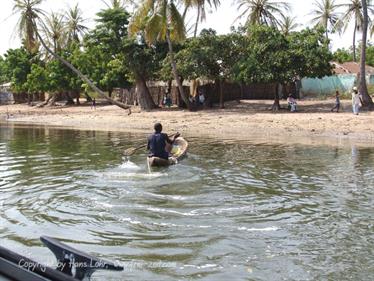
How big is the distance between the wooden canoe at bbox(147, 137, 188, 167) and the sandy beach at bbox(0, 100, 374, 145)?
739cm

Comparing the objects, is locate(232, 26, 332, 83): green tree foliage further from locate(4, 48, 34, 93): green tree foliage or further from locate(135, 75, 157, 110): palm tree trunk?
locate(4, 48, 34, 93): green tree foliage

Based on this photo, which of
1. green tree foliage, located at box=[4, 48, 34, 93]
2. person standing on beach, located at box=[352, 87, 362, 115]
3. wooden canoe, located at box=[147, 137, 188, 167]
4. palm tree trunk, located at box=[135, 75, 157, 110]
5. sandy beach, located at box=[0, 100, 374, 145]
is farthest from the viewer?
green tree foliage, located at box=[4, 48, 34, 93]

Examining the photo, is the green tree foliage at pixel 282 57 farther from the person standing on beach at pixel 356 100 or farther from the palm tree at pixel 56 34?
the palm tree at pixel 56 34

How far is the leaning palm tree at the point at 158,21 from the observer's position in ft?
110

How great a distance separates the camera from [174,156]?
15656 mm

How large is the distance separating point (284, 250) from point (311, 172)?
290 inches

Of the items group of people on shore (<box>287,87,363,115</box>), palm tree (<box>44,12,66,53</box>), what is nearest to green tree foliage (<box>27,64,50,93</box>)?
palm tree (<box>44,12,66,53</box>)

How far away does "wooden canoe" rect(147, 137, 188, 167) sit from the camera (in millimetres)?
14375

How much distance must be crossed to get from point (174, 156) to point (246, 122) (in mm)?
14592

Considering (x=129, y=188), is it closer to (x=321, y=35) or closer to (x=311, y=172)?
(x=311, y=172)

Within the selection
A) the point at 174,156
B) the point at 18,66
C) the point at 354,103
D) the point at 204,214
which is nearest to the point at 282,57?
the point at 354,103

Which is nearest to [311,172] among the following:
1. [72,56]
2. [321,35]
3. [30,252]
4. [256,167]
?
[256,167]

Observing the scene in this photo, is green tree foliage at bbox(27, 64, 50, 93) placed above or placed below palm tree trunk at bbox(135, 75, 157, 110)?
above

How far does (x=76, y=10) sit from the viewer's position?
56.5m
